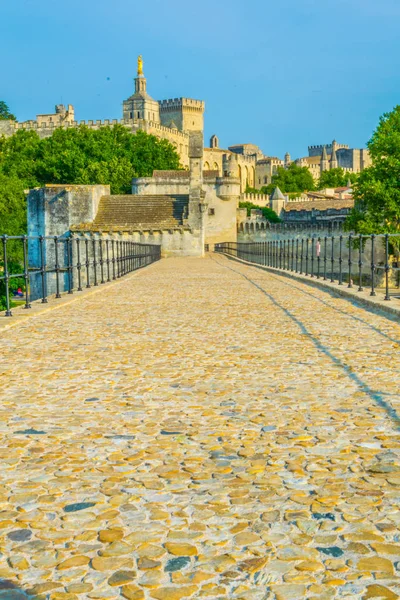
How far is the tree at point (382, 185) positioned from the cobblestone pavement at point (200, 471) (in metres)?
38.4

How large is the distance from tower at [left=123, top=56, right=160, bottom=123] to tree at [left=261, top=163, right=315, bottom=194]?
70.9 feet

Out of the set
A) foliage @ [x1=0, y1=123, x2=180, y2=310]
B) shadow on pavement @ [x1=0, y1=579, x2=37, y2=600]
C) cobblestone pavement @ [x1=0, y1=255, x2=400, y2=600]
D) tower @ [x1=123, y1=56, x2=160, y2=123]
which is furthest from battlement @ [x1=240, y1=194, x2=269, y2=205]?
shadow on pavement @ [x1=0, y1=579, x2=37, y2=600]

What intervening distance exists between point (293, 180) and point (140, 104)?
27572mm

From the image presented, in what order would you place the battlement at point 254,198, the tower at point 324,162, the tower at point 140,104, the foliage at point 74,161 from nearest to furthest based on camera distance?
the foliage at point 74,161
the battlement at point 254,198
the tower at point 140,104
the tower at point 324,162

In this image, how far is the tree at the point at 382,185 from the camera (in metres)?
43.8

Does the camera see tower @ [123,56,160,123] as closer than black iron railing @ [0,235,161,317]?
No

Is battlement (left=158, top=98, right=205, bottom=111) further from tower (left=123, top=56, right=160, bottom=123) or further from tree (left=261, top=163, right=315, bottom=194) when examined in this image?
tree (left=261, top=163, right=315, bottom=194)

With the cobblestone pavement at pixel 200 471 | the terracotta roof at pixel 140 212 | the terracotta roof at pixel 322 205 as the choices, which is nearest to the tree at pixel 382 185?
the terracotta roof at pixel 140 212

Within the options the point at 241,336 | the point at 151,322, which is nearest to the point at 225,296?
the point at 151,322

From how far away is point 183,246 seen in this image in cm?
4212

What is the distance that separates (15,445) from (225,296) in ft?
32.5

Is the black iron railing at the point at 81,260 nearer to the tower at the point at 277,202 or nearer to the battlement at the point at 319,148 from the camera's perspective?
the tower at the point at 277,202

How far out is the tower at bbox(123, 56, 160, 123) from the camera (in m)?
109

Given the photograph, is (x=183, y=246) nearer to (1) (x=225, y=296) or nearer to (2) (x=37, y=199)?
(2) (x=37, y=199)
